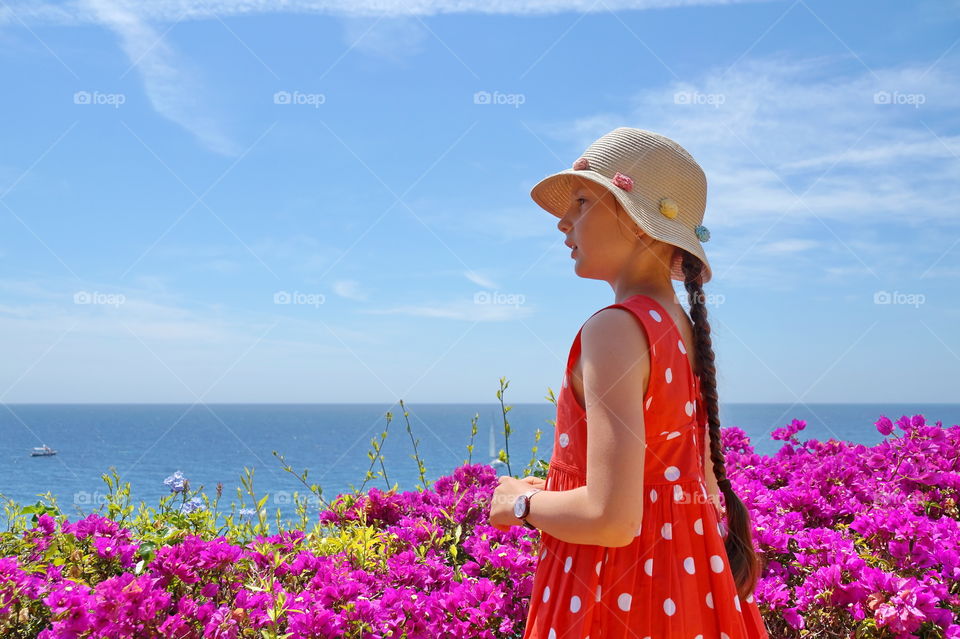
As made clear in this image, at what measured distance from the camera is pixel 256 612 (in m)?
1.97

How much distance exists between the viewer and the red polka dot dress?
1427 mm

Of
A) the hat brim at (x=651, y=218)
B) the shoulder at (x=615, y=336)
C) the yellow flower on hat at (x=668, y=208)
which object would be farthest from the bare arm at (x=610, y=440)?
the yellow flower on hat at (x=668, y=208)

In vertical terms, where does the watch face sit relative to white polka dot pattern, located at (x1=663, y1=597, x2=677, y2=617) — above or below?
above

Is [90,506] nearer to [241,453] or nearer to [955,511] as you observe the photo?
[955,511]

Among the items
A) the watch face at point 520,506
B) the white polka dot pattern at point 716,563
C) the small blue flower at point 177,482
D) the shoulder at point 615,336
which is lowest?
the white polka dot pattern at point 716,563

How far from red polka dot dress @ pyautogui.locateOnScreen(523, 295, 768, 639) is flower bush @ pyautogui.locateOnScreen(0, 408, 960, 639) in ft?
2.14

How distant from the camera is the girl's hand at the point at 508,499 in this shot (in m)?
1.53

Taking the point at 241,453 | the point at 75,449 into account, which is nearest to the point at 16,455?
the point at 75,449

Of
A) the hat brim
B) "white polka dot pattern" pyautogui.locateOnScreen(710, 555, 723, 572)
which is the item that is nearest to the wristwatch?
"white polka dot pattern" pyautogui.locateOnScreen(710, 555, 723, 572)

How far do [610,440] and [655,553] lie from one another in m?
0.35

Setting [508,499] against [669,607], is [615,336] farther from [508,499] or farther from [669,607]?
[669,607]

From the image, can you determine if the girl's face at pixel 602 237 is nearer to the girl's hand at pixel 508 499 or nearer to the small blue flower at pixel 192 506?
the girl's hand at pixel 508 499

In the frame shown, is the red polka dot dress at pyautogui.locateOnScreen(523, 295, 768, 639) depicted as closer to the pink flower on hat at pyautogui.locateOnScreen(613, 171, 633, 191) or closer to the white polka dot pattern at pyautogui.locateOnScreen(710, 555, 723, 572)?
the white polka dot pattern at pyautogui.locateOnScreen(710, 555, 723, 572)

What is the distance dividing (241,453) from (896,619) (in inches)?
3027
